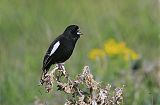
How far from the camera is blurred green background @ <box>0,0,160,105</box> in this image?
7524 mm

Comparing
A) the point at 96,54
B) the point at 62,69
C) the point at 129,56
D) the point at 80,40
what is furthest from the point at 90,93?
the point at 80,40

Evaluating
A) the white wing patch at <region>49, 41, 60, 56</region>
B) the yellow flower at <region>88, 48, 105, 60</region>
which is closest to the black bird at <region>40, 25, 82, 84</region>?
the white wing patch at <region>49, 41, 60, 56</region>

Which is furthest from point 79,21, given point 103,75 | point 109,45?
point 103,75

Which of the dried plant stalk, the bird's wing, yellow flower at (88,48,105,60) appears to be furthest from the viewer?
yellow flower at (88,48,105,60)

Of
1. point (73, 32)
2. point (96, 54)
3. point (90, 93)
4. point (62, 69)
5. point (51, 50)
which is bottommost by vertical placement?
point (90, 93)

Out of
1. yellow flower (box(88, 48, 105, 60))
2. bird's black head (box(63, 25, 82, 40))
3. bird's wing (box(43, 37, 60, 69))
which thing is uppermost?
yellow flower (box(88, 48, 105, 60))

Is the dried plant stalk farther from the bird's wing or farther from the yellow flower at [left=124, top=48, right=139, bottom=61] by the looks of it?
the yellow flower at [left=124, top=48, right=139, bottom=61]

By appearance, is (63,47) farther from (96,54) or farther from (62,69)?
(96,54)

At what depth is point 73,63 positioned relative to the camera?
28.5 feet

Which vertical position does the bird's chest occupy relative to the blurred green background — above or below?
below

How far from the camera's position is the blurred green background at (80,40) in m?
7.52

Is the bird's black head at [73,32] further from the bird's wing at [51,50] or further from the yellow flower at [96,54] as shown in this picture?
the yellow flower at [96,54]

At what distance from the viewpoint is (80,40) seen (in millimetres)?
9969

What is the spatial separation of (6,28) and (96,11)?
142 centimetres
